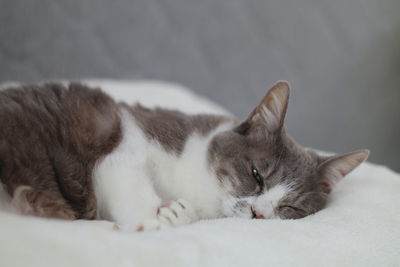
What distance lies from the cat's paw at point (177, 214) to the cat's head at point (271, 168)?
0.15m

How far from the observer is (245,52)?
8.80 feet

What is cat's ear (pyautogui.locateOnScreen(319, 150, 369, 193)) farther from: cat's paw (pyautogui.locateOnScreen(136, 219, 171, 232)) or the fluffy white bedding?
cat's paw (pyautogui.locateOnScreen(136, 219, 171, 232))

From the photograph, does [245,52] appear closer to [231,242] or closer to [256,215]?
[256,215]

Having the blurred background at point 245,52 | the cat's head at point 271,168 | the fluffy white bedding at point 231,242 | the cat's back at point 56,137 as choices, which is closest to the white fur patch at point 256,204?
the cat's head at point 271,168

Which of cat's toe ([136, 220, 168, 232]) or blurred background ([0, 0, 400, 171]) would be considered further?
blurred background ([0, 0, 400, 171])

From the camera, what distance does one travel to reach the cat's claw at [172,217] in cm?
97

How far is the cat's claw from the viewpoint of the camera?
97cm

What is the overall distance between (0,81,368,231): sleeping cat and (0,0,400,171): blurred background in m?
1.03

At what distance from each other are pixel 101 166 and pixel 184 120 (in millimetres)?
395

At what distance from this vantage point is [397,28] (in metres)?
3.11

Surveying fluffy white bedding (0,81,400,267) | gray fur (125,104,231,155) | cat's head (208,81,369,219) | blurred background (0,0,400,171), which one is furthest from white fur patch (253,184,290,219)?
blurred background (0,0,400,171)

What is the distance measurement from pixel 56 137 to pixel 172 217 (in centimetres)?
39

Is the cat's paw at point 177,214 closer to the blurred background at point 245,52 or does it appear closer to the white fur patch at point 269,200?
the white fur patch at point 269,200

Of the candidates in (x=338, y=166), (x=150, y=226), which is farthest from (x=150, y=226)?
(x=338, y=166)
